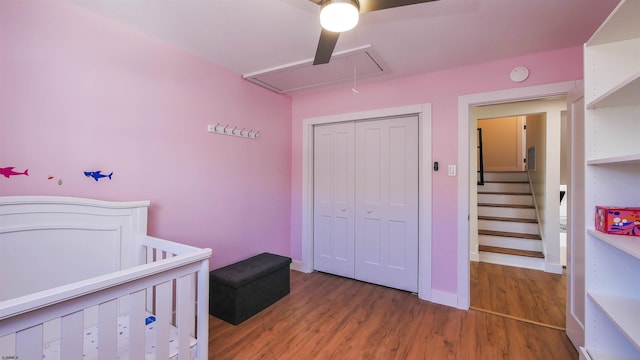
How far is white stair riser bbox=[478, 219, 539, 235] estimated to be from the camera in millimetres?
3855

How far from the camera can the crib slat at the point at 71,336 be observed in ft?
2.95

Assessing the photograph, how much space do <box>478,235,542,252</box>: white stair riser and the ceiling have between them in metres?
2.77

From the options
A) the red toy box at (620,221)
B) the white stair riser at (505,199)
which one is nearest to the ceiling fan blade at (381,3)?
the red toy box at (620,221)

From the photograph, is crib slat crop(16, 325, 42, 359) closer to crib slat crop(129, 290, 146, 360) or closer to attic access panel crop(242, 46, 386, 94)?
crib slat crop(129, 290, 146, 360)

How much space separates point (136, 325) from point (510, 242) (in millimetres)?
4512

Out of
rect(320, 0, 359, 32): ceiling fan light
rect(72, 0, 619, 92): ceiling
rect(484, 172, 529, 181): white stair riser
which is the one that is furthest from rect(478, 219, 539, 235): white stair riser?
rect(320, 0, 359, 32): ceiling fan light

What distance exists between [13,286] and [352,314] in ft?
7.36

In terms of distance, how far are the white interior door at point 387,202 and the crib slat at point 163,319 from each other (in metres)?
2.20

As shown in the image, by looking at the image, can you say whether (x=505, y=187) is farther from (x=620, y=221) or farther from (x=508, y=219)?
(x=620, y=221)

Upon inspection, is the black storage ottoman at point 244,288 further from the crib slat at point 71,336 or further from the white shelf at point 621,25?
the white shelf at point 621,25

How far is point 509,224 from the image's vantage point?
4.00m

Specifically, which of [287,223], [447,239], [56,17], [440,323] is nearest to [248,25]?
[56,17]

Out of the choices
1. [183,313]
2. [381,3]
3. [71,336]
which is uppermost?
[381,3]

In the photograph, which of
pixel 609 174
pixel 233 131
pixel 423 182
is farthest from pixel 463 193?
pixel 233 131
